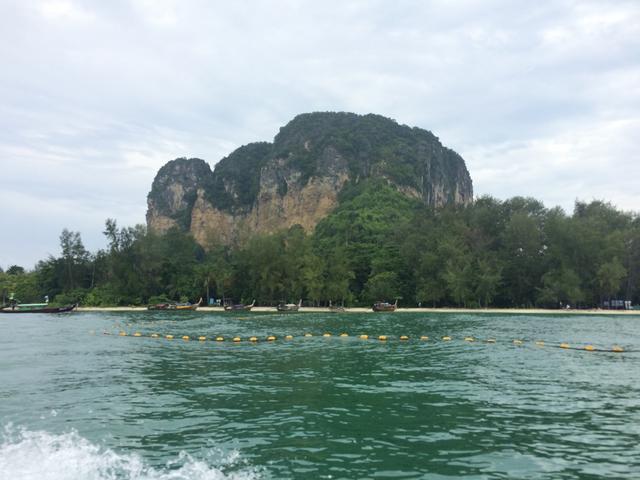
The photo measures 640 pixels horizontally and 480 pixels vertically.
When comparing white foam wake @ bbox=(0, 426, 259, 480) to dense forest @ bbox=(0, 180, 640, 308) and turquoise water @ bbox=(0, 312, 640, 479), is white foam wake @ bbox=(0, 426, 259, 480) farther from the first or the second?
dense forest @ bbox=(0, 180, 640, 308)

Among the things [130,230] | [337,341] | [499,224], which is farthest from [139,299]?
[337,341]

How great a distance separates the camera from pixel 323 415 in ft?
51.4

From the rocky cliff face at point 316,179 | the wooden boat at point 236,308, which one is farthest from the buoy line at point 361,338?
the rocky cliff face at point 316,179

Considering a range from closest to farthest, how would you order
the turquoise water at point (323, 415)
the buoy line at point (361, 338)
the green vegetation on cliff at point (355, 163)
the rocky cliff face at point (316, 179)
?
1. the turquoise water at point (323, 415)
2. the buoy line at point (361, 338)
3. the rocky cliff face at point (316, 179)
4. the green vegetation on cliff at point (355, 163)

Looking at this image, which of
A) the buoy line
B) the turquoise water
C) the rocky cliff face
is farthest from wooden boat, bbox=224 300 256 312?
the turquoise water

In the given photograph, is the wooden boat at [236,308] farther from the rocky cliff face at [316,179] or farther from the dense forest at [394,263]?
the rocky cliff face at [316,179]

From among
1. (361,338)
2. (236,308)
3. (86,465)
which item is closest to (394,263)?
(236,308)

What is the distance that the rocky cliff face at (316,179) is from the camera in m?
161

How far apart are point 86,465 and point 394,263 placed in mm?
87944

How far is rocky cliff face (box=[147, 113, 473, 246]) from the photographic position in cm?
16088

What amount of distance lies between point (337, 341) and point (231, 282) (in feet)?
240

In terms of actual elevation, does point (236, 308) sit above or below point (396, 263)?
below

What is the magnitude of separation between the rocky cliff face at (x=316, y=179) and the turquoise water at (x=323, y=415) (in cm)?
11835

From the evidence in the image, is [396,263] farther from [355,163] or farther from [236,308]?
[355,163]
